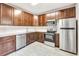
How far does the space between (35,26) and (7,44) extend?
3.23m

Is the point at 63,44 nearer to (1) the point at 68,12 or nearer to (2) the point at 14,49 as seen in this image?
(1) the point at 68,12

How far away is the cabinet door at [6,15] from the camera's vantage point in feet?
10.7

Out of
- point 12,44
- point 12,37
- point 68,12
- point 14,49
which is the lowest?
point 14,49

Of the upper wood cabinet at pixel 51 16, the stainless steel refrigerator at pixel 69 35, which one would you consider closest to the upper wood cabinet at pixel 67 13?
the upper wood cabinet at pixel 51 16

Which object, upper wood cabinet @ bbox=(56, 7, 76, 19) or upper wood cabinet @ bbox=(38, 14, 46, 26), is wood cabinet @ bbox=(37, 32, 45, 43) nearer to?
upper wood cabinet @ bbox=(38, 14, 46, 26)

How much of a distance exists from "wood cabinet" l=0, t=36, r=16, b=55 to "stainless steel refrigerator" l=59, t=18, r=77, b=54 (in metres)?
2.10

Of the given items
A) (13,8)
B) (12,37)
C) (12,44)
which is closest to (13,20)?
(13,8)

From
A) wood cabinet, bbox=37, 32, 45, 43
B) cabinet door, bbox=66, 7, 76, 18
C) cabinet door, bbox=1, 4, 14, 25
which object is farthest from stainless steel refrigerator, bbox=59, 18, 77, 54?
cabinet door, bbox=1, 4, 14, 25

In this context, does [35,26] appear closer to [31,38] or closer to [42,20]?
[42,20]

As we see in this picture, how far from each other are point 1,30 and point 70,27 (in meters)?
2.72

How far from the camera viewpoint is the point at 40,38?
5.98 m

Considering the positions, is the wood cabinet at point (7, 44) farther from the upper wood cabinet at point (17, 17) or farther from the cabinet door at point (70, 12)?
the cabinet door at point (70, 12)

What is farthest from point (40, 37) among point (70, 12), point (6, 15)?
point (6, 15)

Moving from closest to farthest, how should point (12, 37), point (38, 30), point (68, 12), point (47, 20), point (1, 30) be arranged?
point (1, 30) → point (12, 37) → point (68, 12) → point (47, 20) → point (38, 30)
